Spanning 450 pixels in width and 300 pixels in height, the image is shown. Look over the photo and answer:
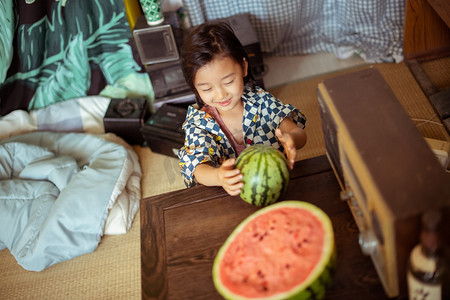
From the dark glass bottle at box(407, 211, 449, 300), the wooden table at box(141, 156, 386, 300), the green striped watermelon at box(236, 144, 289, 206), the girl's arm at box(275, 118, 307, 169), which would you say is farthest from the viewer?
the girl's arm at box(275, 118, 307, 169)

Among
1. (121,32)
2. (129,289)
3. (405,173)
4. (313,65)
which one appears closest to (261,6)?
(313,65)

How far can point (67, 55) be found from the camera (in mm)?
3076

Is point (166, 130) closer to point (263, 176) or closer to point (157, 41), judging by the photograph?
point (157, 41)

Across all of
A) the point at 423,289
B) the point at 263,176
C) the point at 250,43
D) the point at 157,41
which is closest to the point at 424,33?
the point at 250,43

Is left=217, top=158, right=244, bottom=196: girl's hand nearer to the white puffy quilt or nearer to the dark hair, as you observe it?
the dark hair

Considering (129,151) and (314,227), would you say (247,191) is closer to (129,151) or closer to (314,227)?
(314,227)

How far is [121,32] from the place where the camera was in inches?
122

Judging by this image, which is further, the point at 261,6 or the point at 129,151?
the point at 261,6

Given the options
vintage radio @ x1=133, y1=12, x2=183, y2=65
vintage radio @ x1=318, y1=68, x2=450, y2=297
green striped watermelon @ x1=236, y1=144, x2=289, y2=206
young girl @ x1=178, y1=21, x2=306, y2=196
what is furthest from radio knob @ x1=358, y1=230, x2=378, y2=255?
vintage radio @ x1=133, y1=12, x2=183, y2=65

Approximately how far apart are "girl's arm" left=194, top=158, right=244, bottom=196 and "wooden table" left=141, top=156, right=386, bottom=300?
0.11ft

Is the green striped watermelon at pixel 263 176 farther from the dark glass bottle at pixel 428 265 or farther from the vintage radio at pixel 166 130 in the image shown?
the vintage radio at pixel 166 130

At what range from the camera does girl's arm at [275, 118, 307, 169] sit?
4.47 feet

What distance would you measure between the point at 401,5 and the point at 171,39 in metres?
1.65

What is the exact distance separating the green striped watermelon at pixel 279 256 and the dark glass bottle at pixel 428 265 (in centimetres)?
19
